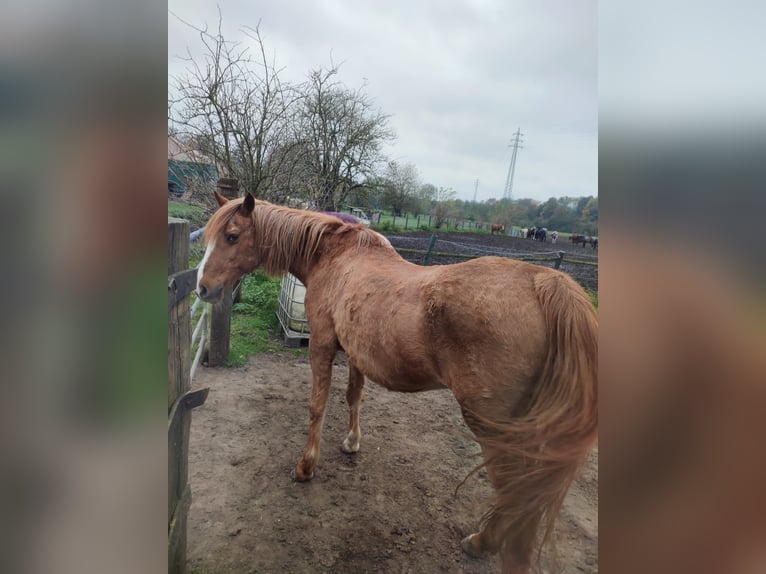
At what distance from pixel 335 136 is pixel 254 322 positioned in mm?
2174

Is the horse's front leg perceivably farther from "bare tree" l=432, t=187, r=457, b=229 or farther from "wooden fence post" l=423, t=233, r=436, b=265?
"wooden fence post" l=423, t=233, r=436, b=265

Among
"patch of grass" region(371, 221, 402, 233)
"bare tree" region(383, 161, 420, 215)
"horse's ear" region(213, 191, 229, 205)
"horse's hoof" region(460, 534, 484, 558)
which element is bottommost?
"horse's hoof" region(460, 534, 484, 558)

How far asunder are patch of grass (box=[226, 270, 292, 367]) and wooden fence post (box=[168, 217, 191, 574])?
2019mm

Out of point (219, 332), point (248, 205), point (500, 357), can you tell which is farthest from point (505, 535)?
point (219, 332)

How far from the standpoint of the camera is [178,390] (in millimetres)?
997

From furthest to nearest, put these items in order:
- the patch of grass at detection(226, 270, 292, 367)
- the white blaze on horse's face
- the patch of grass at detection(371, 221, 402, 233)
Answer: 1. the patch of grass at detection(226, 270, 292, 367)
2. the patch of grass at detection(371, 221, 402, 233)
3. the white blaze on horse's face

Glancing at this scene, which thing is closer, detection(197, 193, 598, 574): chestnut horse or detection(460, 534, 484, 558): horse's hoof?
detection(197, 193, 598, 574): chestnut horse

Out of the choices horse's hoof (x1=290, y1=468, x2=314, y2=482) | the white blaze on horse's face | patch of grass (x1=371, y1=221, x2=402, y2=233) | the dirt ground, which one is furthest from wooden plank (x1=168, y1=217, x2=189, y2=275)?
patch of grass (x1=371, y1=221, x2=402, y2=233)

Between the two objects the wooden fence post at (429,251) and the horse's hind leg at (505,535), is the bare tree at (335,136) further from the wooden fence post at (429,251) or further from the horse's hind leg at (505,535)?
the horse's hind leg at (505,535)

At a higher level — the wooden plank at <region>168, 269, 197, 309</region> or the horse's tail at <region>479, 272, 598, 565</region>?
the wooden plank at <region>168, 269, 197, 309</region>

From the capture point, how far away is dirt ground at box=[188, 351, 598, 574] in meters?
1.45
